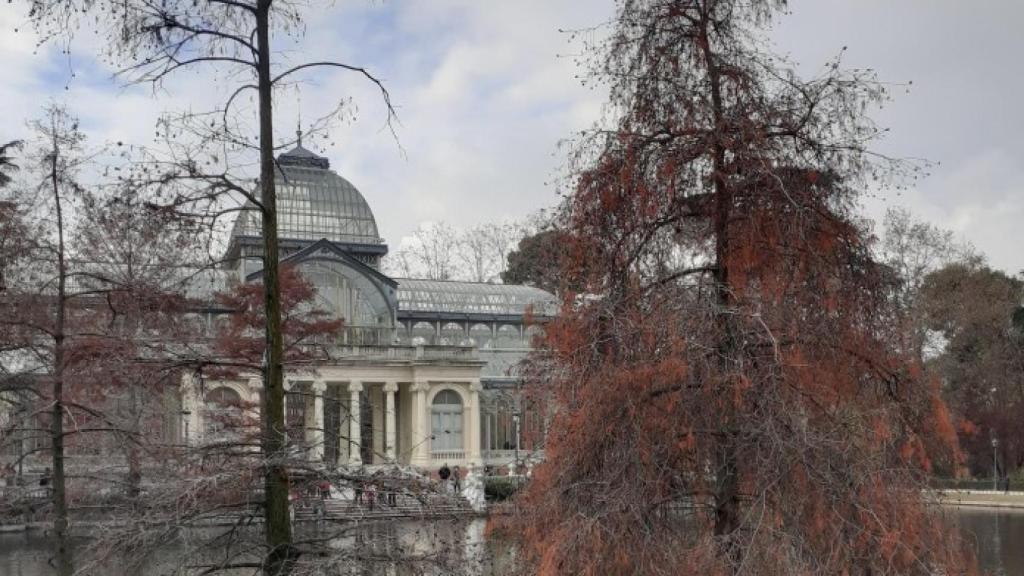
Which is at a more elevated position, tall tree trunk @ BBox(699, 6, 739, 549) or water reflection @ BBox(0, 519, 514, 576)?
tall tree trunk @ BBox(699, 6, 739, 549)

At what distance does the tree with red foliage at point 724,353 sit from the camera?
19.7 feet

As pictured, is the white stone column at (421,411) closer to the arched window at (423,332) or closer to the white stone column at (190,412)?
the arched window at (423,332)

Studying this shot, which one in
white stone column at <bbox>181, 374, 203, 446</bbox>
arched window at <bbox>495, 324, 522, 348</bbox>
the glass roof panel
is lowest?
white stone column at <bbox>181, 374, 203, 446</bbox>

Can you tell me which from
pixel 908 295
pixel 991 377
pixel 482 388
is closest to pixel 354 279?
pixel 482 388

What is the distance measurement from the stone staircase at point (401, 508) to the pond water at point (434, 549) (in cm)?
8

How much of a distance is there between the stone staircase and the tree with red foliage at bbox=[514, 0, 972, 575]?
2.11 ft

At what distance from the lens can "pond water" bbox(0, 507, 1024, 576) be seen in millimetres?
5637

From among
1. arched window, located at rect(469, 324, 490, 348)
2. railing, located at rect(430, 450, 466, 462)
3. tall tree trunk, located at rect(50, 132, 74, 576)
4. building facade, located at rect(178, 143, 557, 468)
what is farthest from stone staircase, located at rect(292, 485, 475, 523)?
arched window, located at rect(469, 324, 490, 348)

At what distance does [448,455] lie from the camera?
3781 centimetres

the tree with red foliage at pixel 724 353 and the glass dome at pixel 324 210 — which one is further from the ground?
the glass dome at pixel 324 210

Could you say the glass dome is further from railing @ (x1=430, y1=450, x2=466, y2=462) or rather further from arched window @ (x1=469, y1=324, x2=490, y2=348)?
railing @ (x1=430, y1=450, x2=466, y2=462)

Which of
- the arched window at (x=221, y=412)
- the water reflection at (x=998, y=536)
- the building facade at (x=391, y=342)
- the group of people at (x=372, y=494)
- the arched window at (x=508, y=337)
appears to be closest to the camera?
the group of people at (x=372, y=494)

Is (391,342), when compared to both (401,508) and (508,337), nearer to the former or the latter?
(508,337)

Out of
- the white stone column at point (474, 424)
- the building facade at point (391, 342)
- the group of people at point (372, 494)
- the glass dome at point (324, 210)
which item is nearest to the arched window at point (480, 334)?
the building facade at point (391, 342)
